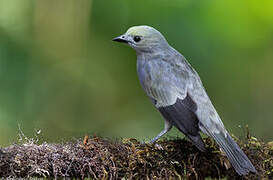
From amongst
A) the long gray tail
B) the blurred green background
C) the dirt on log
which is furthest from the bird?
the blurred green background

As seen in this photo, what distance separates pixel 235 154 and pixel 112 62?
3.45 m

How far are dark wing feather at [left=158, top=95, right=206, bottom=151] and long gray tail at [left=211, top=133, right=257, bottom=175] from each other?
26 cm

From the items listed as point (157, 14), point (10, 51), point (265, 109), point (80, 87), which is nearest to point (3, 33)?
point (10, 51)

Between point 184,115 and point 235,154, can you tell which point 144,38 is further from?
point 235,154

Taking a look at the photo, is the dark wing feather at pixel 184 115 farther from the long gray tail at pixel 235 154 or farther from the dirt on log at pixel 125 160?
the long gray tail at pixel 235 154

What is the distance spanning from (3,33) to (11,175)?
3845 mm

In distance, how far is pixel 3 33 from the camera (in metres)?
6.65

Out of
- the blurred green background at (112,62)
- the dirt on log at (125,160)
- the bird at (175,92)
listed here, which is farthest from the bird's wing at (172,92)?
the blurred green background at (112,62)

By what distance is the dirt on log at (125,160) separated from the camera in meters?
3.39

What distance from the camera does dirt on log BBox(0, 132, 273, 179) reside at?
3.39 meters

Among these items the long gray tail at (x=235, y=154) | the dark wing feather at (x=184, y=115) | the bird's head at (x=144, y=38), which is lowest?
the long gray tail at (x=235, y=154)

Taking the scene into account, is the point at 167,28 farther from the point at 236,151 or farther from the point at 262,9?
the point at 236,151

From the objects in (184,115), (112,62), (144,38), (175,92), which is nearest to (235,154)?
(184,115)

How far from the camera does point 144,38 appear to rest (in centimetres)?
552
